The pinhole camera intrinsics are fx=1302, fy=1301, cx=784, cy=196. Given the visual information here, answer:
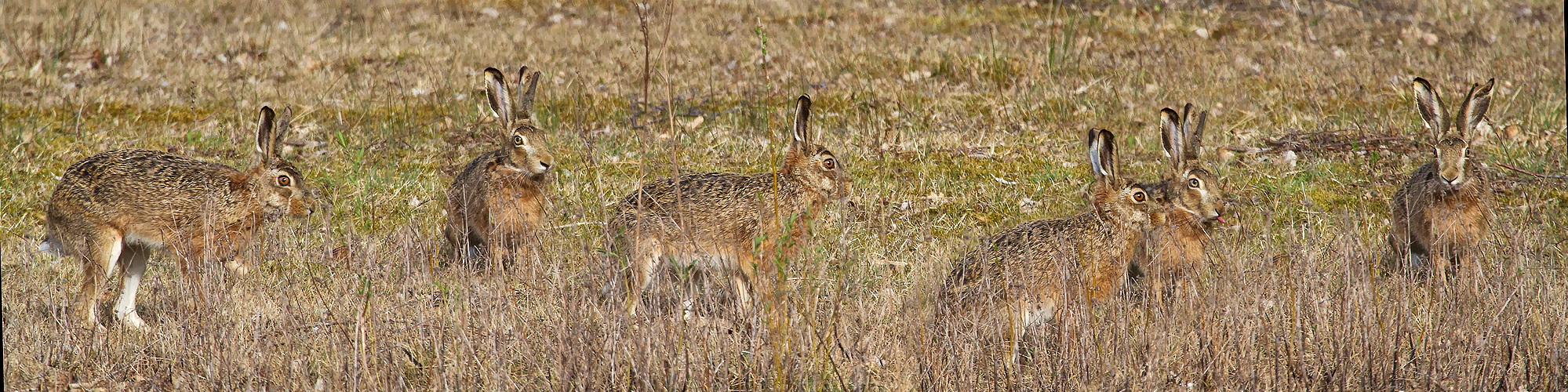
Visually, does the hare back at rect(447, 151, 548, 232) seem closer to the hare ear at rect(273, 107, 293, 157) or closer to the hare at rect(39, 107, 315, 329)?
the hare at rect(39, 107, 315, 329)

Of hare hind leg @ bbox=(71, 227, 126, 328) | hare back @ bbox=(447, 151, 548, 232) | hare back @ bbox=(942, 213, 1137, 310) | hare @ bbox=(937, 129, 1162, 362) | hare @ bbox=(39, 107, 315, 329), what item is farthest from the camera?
hare back @ bbox=(447, 151, 548, 232)

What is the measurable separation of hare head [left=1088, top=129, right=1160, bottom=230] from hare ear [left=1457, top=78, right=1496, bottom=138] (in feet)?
5.33

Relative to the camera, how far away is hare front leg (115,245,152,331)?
18.7ft

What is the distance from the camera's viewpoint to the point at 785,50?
12.8m

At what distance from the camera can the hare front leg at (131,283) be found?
5.70m

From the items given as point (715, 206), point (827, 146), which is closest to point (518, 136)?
point (715, 206)

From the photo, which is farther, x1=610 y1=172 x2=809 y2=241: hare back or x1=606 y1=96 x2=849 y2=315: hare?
x1=610 y1=172 x2=809 y2=241: hare back

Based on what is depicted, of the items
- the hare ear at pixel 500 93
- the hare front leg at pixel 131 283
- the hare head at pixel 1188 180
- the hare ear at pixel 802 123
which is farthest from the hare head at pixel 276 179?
the hare head at pixel 1188 180

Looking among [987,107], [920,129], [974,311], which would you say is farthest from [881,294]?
[987,107]

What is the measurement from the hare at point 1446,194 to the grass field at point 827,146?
21 cm

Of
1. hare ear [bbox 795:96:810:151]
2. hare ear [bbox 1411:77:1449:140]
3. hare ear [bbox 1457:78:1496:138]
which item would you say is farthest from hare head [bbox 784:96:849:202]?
hare ear [bbox 1457:78:1496:138]

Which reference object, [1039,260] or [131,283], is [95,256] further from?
[1039,260]

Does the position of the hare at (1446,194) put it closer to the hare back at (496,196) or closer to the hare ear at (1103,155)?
the hare ear at (1103,155)

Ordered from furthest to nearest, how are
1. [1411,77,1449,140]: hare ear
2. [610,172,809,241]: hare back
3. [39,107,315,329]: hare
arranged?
[1411,77,1449,140]: hare ear → [610,172,809,241]: hare back → [39,107,315,329]: hare
